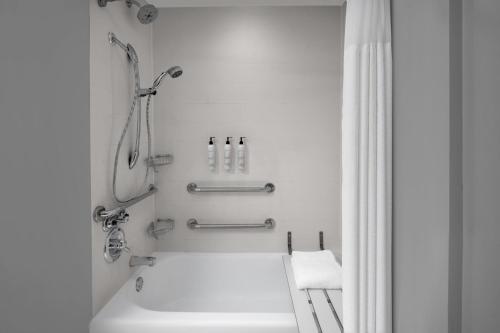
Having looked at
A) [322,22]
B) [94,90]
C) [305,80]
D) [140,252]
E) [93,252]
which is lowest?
[140,252]

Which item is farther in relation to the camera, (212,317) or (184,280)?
(184,280)

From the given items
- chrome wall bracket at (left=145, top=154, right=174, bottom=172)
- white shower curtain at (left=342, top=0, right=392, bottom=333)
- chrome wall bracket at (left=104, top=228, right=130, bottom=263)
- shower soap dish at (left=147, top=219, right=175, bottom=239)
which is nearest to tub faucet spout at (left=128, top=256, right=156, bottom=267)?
chrome wall bracket at (left=104, top=228, right=130, bottom=263)

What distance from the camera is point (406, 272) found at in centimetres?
84

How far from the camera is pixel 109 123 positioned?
1.80 m

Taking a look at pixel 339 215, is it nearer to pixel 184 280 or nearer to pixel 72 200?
pixel 184 280

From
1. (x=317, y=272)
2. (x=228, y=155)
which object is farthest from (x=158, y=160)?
(x=317, y=272)

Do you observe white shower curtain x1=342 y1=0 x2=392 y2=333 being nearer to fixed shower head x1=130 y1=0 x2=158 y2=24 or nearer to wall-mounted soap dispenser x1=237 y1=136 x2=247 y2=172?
fixed shower head x1=130 y1=0 x2=158 y2=24

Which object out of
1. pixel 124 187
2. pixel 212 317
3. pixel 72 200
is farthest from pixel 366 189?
pixel 124 187

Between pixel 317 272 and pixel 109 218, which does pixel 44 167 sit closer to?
pixel 109 218

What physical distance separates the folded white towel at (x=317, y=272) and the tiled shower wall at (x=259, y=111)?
0.37 metres

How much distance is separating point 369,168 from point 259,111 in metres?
1.67

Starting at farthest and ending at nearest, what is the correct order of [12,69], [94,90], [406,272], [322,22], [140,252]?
[322,22] → [140,252] → [94,90] → [12,69] → [406,272]

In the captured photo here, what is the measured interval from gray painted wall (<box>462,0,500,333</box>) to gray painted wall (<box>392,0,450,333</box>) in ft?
0.13

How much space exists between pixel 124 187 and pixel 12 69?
85cm
